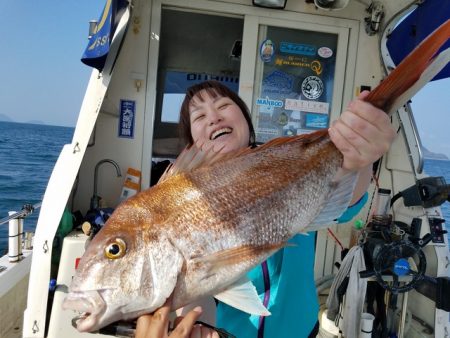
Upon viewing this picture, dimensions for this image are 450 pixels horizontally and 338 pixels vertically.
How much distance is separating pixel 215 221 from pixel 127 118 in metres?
3.10

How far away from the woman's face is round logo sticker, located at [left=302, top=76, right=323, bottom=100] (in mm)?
2625

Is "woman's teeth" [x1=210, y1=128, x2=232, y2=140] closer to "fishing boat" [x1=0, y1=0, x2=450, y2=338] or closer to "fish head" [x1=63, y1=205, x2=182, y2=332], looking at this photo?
"fish head" [x1=63, y1=205, x2=182, y2=332]

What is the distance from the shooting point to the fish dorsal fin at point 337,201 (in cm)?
129

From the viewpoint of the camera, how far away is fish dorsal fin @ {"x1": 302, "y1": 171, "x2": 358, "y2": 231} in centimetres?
129

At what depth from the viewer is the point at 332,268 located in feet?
14.0

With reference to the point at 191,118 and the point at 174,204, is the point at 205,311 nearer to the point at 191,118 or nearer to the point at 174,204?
the point at 174,204

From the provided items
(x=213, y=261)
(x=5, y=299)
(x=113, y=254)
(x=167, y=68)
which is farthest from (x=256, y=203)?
(x=167, y=68)

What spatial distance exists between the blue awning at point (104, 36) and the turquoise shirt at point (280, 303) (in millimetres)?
2192

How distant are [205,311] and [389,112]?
1.15 meters

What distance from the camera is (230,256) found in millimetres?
1080

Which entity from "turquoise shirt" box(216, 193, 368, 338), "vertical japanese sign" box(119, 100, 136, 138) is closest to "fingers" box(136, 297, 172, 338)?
"turquoise shirt" box(216, 193, 368, 338)

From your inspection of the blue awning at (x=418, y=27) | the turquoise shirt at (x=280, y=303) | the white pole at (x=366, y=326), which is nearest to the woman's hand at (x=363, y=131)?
the turquoise shirt at (x=280, y=303)

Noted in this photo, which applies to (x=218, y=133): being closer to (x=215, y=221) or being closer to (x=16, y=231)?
(x=215, y=221)

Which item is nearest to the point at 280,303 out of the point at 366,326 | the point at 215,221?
the point at 215,221
